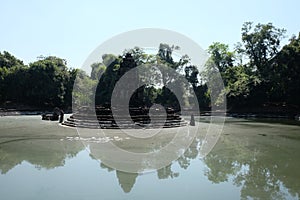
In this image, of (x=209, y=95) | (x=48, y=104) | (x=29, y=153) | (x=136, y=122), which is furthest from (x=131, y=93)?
(x=209, y=95)

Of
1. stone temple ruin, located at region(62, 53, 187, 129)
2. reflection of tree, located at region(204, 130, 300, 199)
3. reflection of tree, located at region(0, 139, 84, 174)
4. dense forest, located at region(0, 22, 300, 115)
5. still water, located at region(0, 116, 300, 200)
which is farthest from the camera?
dense forest, located at region(0, 22, 300, 115)

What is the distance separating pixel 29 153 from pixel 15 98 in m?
34.8

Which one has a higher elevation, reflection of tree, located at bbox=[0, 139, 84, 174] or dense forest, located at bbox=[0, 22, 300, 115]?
dense forest, located at bbox=[0, 22, 300, 115]

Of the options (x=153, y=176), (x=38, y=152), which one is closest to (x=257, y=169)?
(x=153, y=176)

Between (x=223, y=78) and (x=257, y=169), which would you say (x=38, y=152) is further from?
(x=223, y=78)

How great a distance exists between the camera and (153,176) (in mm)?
7371

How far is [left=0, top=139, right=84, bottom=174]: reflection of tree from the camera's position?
850 cm

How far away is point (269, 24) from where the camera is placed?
39125 mm

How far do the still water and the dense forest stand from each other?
23.3 m

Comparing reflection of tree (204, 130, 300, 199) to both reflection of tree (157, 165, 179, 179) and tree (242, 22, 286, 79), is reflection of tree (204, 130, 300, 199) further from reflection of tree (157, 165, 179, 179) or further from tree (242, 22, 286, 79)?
tree (242, 22, 286, 79)

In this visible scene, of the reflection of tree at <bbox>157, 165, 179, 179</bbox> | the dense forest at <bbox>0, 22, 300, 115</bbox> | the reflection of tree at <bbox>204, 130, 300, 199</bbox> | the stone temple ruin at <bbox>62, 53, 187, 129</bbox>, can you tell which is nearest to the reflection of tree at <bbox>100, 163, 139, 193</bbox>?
the reflection of tree at <bbox>157, 165, 179, 179</bbox>

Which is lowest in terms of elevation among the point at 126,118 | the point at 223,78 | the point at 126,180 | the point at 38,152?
the point at 126,180

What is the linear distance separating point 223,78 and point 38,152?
1515 inches

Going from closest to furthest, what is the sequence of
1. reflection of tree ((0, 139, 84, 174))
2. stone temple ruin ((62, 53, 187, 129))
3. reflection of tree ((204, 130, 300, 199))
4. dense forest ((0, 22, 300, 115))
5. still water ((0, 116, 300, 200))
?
1. still water ((0, 116, 300, 200))
2. reflection of tree ((204, 130, 300, 199))
3. reflection of tree ((0, 139, 84, 174))
4. stone temple ruin ((62, 53, 187, 129))
5. dense forest ((0, 22, 300, 115))
